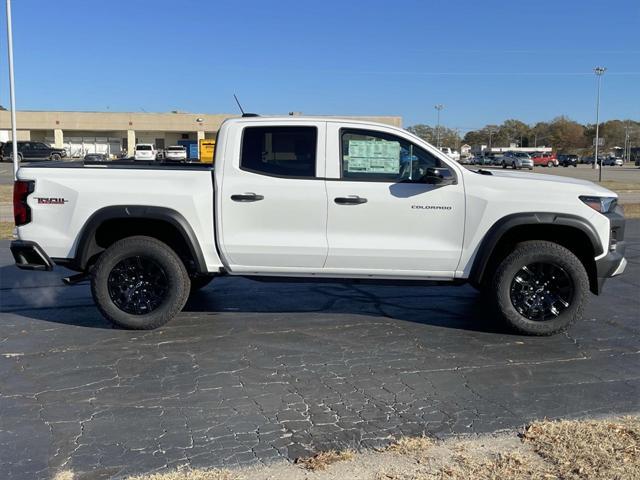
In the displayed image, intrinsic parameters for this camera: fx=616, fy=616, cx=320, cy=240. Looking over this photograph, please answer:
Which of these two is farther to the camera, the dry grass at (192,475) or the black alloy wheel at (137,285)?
Result: the black alloy wheel at (137,285)

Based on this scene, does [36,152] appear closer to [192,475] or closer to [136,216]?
[136,216]

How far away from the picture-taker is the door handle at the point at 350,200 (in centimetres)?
561

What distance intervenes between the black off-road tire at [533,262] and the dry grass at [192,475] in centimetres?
327

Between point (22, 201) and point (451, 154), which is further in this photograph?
point (451, 154)

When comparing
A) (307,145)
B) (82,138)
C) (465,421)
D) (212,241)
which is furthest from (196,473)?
(82,138)

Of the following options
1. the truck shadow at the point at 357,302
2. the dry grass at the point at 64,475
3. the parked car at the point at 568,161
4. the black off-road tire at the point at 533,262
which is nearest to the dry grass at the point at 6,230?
the truck shadow at the point at 357,302

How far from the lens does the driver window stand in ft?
18.7

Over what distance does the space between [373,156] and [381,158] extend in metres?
0.08

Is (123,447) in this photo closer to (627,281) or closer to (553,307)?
(553,307)

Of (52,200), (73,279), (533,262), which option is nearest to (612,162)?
(533,262)

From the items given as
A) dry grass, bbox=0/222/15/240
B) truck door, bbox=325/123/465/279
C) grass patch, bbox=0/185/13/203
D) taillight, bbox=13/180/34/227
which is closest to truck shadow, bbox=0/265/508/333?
truck door, bbox=325/123/465/279

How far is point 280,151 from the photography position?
19.1ft

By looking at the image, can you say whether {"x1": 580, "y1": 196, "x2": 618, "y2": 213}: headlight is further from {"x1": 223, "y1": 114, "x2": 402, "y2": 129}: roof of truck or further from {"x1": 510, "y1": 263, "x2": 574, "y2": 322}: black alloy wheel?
{"x1": 223, "y1": 114, "x2": 402, "y2": 129}: roof of truck

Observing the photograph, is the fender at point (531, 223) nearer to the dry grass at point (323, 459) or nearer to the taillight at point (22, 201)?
the dry grass at point (323, 459)
